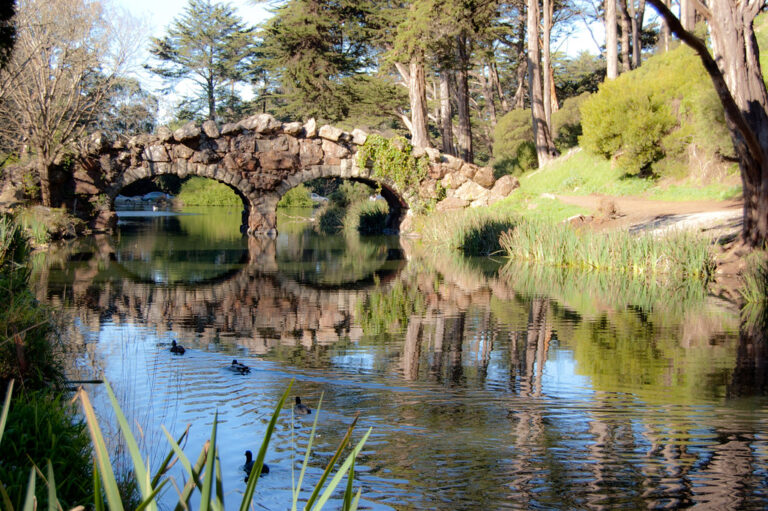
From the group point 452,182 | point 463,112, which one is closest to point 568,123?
point 463,112

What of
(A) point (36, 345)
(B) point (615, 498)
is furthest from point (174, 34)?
(B) point (615, 498)

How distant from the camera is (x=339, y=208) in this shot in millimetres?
32344

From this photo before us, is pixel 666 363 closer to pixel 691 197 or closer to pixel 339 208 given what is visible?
pixel 691 197

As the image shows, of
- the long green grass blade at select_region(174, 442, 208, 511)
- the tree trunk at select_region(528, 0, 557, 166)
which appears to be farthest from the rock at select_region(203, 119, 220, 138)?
the long green grass blade at select_region(174, 442, 208, 511)

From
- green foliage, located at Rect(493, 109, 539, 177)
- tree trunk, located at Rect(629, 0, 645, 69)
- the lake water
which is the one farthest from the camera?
tree trunk, located at Rect(629, 0, 645, 69)

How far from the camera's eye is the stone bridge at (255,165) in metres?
23.8

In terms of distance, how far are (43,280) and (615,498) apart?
11380mm

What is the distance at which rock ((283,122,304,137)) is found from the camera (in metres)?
24.3

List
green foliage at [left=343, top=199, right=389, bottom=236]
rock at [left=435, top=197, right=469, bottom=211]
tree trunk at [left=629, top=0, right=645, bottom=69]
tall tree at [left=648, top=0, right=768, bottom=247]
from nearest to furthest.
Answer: tall tree at [left=648, top=0, right=768, bottom=247] < rock at [left=435, top=197, right=469, bottom=211] < green foliage at [left=343, top=199, right=389, bottom=236] < tree trunk at [left=629, top=0, right=645, bottom=69]

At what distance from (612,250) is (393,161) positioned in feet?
37.7

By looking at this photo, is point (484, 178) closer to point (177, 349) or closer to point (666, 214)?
point (666, 214)

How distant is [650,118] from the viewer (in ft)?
70.0

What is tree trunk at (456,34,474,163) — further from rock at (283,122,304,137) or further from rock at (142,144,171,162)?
rock at (142,144,171,162)

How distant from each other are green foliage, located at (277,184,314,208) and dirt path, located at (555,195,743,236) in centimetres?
2698
